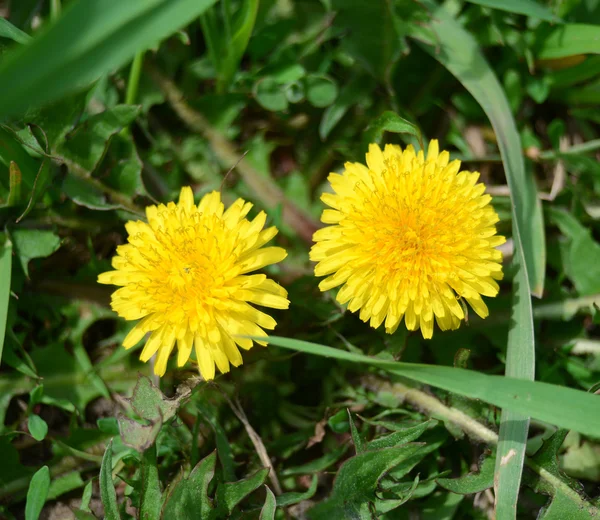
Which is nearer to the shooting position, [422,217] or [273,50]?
[422,217]

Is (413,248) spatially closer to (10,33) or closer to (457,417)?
(457,417)

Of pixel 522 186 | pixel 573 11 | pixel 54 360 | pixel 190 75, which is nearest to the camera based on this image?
pixel 522 186

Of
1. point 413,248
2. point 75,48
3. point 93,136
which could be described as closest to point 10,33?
point 93,136

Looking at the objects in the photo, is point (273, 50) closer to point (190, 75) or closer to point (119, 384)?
point (190, 75)

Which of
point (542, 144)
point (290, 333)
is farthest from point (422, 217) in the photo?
point (542, 144)

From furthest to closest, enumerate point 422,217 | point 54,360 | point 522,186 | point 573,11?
point 573,11, point 54,360, point 522,186, point 422,217

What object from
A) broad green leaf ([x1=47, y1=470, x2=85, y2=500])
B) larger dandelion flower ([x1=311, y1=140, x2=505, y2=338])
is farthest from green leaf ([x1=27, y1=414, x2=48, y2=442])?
larger dandelion flower ([x1=311, y1=140, x2=505, y2=338])
